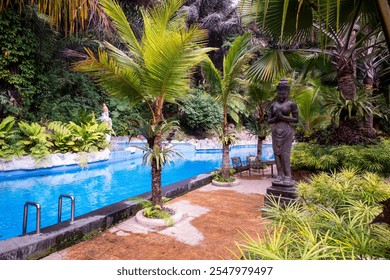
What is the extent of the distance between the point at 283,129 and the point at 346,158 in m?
2.19

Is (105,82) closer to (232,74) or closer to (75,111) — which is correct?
(232,74)

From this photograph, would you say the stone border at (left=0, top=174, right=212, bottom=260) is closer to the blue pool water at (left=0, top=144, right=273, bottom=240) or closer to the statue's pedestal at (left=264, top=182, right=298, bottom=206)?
the blue pool water at (left=0, top=144, right=273, bottom=240)

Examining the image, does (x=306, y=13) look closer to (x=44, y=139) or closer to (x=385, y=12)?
(x=385, y=12)

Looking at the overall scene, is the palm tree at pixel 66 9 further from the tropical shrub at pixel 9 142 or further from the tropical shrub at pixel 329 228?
the tropical shrub at pixel 9 142

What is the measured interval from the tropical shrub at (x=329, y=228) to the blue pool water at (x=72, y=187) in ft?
11.7

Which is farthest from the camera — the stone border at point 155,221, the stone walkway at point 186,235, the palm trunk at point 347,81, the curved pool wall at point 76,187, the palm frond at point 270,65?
the palm trunk at point 347,81

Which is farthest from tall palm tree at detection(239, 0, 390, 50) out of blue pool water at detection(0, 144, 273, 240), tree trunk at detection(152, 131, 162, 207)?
blue pool water at detection(0, 144, 273, 240)

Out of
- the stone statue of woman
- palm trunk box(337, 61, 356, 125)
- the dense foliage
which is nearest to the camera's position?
the stone statue of woman

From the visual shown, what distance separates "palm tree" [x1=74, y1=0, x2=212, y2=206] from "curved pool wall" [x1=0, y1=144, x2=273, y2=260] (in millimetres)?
1705

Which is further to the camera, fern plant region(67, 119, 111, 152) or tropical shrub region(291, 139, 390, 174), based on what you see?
fern plant region(67, 119, 111, 152)

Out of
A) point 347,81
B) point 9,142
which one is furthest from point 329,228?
point 9,142

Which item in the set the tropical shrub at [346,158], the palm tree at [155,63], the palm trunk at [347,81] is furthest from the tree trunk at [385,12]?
the palm trunk at [347,81]

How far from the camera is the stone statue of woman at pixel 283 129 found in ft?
15.9

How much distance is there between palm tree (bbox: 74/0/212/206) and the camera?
139 inches
